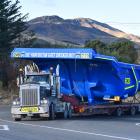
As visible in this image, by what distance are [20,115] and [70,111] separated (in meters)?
3.08

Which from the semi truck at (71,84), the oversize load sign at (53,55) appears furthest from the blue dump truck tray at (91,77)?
the oversize load sign at (53,55)

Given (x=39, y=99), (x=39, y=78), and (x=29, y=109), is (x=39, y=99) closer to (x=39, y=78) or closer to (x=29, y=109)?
(x=29, y=109)

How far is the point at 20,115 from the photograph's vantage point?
30688 millimetres

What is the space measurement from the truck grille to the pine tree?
95.3 ft

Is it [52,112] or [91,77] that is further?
[91,77]

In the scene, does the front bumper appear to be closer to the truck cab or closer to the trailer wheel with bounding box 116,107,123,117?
the truck cab

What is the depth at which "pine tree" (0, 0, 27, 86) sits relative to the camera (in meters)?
65.4

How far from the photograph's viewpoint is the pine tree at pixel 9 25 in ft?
214

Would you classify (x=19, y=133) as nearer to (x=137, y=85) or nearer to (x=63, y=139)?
(x=63, y=139)

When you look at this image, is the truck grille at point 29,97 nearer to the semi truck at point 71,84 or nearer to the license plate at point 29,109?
the semi truck at point 71,84

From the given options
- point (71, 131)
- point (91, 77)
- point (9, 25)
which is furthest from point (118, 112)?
point (9, 25)

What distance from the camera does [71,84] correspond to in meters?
34.8

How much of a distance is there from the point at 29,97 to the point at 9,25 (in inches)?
1517

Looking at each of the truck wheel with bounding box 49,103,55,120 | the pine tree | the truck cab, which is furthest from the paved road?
the pine tree
